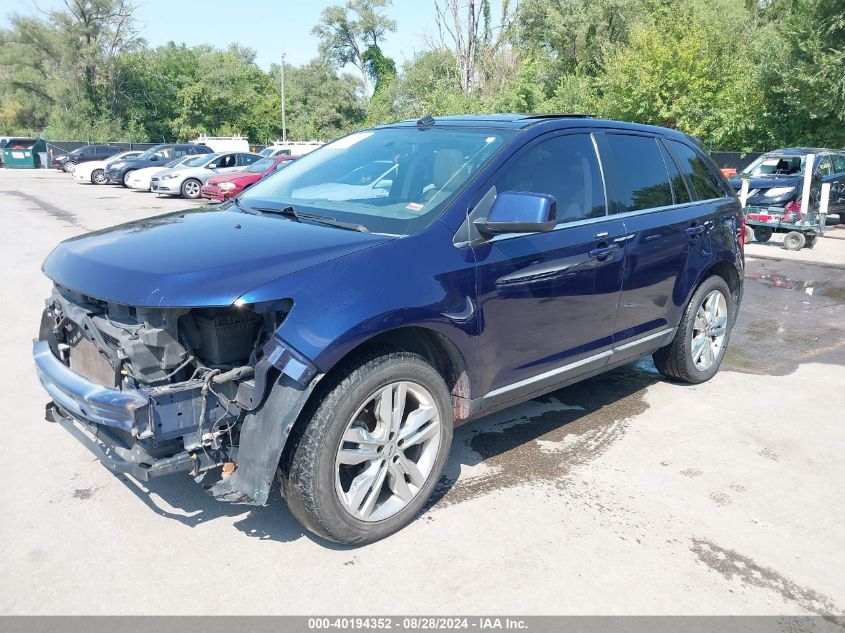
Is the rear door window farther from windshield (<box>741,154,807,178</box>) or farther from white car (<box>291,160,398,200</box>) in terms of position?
windshield (<box>741,154,807,178</box>)

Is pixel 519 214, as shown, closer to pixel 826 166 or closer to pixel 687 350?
pixel 687 350

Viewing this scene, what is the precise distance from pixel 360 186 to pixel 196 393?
166 centimetres

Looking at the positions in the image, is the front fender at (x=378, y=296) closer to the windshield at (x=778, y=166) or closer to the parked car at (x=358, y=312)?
the parked car at (x=358, y=312)

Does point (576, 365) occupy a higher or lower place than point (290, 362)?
lower

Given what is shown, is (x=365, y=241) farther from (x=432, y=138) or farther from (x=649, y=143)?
(x=649, y=143)

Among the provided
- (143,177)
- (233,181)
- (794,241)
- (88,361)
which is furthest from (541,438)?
(143,177)

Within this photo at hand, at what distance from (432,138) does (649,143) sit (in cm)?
171

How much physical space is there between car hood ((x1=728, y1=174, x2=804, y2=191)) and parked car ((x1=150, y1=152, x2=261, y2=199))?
49.8 ft

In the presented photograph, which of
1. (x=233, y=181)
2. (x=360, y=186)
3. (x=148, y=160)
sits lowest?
(x=233, y=181)

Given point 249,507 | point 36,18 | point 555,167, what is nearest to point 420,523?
point 249,507

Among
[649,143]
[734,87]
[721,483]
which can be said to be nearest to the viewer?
[721,483]

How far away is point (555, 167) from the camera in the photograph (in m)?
4.14

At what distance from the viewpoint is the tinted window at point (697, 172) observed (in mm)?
5312

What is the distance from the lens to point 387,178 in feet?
13.3
